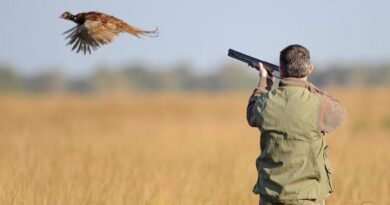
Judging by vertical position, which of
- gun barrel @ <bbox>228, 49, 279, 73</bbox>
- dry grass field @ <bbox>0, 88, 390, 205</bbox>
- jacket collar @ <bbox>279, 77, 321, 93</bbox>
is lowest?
dry grass field @ <bbox>0, 88, 390, 205</bbox>

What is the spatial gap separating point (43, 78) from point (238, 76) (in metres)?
27.4

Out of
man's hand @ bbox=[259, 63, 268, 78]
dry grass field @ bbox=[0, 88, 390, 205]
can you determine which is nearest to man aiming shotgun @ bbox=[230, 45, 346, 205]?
man's hand @ bbox=[259, 63, 268, 78]

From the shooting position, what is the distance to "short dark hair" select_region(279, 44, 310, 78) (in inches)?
167

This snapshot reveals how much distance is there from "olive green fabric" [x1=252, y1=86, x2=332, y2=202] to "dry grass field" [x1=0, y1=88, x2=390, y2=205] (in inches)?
68.1

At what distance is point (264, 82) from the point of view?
4.51m

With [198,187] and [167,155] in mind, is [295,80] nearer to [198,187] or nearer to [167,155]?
[198,187]

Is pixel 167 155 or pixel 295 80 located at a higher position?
pixel 295 80

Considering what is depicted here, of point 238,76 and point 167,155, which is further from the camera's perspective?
→ point 238,76

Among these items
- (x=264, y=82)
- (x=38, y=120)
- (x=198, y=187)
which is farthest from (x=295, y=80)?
(x=38, y=120)

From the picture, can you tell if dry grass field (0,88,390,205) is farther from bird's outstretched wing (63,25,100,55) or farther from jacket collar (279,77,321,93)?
jacket collar (279,77,321,93)

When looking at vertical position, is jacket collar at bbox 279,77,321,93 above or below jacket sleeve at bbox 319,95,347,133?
above

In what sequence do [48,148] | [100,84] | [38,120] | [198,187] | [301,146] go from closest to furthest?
[301,146] → [198,187] → [48,148] → [38,120] → [100,84]

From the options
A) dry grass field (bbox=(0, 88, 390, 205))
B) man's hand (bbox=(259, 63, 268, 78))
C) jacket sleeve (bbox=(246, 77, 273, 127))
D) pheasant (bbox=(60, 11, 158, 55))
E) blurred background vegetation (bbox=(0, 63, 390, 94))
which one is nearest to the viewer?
jacket sleeve (bbox=(246, 77, 273, 127))

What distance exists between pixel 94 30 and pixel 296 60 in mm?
2047
